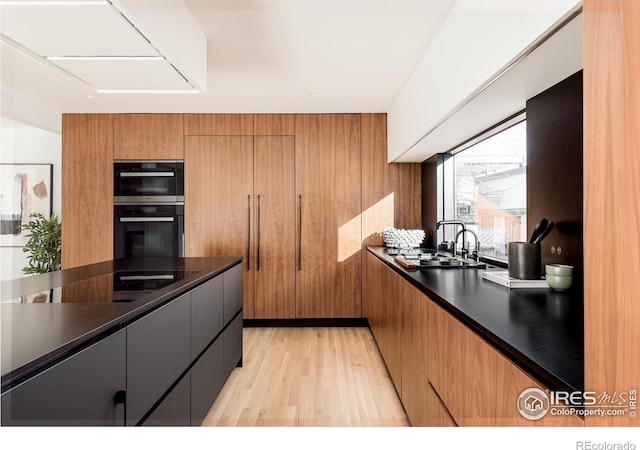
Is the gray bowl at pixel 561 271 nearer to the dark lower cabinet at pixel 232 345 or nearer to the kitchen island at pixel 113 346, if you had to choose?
the kitchen island at pixel 113 346

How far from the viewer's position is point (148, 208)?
14.0ft

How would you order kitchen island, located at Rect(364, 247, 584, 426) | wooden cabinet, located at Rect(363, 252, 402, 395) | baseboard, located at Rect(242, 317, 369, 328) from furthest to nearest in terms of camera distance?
baseboard, located at Rect(242, 317, 369, 328)
wooden cabinet, located at Rect(363, 252, 402, 395)
kitchen island, located at Rect(364, 247, 584, 426)

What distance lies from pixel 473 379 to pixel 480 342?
0.45 feet

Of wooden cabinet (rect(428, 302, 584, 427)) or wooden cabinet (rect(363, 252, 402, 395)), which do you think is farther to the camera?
wooden cabinet (rect(363, 252, 402, 395))

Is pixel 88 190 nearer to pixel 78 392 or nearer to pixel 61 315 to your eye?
→ pixel 61 315

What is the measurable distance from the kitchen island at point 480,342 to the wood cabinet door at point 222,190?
2.45 meters

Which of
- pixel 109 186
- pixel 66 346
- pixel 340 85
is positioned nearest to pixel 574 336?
pixel 66 346

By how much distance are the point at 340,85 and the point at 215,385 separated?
2.68m

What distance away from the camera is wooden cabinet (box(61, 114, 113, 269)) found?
4262 mm

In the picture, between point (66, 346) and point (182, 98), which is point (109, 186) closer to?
point (182, 98)

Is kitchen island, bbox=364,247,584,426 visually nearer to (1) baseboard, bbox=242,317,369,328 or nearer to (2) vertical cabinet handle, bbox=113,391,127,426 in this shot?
(2) vertical cabinet handle, bbox=113,391,127,426

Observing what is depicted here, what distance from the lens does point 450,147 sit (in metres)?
3.38

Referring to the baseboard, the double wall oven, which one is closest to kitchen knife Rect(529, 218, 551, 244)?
the baseboard

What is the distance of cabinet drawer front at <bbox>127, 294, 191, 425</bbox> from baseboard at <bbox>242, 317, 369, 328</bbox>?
253 cm
